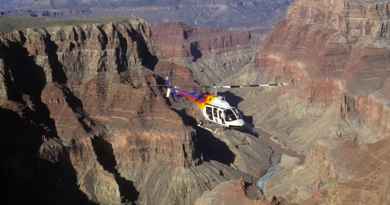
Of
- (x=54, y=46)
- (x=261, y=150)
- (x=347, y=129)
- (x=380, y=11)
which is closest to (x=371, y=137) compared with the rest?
(x=347, y=129)

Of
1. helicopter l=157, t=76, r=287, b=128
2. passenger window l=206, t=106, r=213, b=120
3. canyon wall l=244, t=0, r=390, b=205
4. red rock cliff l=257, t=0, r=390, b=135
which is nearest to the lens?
canyon wall l=244, t=0, r=390, b=205

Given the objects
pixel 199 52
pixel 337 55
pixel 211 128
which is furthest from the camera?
pixel 199 52

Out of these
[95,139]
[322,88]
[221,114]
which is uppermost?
[221,114]

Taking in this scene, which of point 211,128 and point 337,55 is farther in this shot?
point 337,55

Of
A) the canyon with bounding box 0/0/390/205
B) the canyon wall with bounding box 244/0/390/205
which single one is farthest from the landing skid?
the canyon wall with bounding box 244/0/390/205

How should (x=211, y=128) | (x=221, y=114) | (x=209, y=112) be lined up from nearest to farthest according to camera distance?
(x=221, y=114) → (x=209, y=112) → (x=211, y=128)

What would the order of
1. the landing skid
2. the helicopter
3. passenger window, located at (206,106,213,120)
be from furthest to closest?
1. the landing skid
2. passenger window, located at (206,106,213,120)
3. the helicopter

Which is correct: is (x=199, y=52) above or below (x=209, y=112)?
below

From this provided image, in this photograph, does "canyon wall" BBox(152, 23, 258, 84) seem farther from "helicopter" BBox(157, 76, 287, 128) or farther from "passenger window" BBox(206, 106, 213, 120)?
"passenger window" BBox(206, 106, 213, 120)

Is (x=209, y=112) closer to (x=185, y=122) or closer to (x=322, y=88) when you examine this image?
(x=185, y=122)

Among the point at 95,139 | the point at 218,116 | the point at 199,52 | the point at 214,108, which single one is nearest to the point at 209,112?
the point at 214,108

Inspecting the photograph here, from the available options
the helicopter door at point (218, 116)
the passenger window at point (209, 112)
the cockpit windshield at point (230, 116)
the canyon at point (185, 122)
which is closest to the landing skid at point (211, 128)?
the canyon at point (185, 122)
